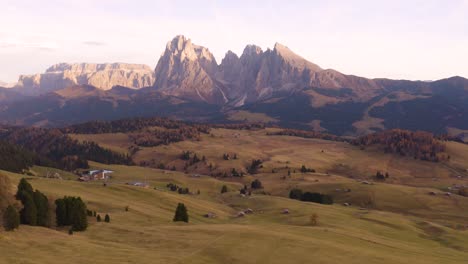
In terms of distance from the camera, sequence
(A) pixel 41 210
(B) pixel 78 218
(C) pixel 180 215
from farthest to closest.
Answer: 1. (C) pixel 180 215
2. (B) pixel 78 218
3. (A) pixel 41 210

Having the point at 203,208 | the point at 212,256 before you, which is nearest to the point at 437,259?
the point at 212,256

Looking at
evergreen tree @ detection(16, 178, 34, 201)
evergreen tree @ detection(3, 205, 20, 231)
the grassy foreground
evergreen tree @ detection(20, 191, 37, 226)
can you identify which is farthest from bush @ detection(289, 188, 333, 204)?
evergreen tree @ detection(3, 205, 20, 231)

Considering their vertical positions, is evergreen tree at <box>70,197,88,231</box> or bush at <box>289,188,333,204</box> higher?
evergreen tree at <box>70,197,88,231</box>

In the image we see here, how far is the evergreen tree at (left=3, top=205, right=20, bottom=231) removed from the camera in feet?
207

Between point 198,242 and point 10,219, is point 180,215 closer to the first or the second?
point 198,242

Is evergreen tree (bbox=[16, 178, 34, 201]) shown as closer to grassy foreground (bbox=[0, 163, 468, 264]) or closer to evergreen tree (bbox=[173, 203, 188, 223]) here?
grassy foreground (bbox=[0, 163, 468, 264])

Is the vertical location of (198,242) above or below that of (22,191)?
below

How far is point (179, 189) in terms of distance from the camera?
195 meters

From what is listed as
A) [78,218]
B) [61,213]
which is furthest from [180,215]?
[61,213]

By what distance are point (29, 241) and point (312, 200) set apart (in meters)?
134

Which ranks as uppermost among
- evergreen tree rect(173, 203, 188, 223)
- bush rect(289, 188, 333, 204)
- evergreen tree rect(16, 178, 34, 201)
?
evergreen tree rect(16, 178, 34, 201)

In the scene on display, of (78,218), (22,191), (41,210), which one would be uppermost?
(22,191)

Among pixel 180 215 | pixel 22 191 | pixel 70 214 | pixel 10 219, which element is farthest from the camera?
pixel 180 215

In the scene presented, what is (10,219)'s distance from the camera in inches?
2489
